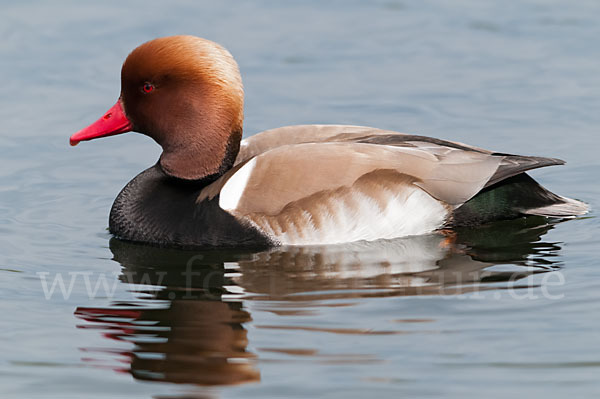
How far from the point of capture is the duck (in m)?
6.34

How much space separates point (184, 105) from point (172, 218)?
0.66m

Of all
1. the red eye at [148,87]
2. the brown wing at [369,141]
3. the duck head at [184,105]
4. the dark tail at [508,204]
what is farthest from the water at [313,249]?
the red eye at [148,87]

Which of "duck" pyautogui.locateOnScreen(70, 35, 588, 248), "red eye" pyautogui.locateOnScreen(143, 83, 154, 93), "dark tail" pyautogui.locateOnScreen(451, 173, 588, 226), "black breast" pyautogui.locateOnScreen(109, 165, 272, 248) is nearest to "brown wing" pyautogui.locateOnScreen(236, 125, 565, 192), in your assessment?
"duck" pyautogui.locateOnScreen(70, 35, 588, 248)

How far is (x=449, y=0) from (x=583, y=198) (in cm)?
458

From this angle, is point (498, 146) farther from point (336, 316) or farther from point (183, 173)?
point (336, 316)

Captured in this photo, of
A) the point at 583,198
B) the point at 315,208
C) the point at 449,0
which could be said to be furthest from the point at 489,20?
the point at 315,208

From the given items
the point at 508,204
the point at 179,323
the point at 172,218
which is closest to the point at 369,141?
the point at 508,204

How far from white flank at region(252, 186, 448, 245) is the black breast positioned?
0.14 m

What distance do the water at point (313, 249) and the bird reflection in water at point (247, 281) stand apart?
0.05 feet

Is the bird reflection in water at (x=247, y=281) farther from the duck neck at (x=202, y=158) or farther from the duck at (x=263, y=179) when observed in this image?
the duck neck at (x=202, y=158)

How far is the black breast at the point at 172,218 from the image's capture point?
20.8ft

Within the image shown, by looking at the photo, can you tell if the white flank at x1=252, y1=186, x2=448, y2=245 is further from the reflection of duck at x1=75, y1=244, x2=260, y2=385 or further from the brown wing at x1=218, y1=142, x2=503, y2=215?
the reflection of duck at x1=75, y1=244, x2=260, y2=385

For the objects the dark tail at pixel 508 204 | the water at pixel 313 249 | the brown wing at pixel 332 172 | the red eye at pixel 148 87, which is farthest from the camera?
the dark tail at pixel 508 204

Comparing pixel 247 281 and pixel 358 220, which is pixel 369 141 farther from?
pixel 247 281
